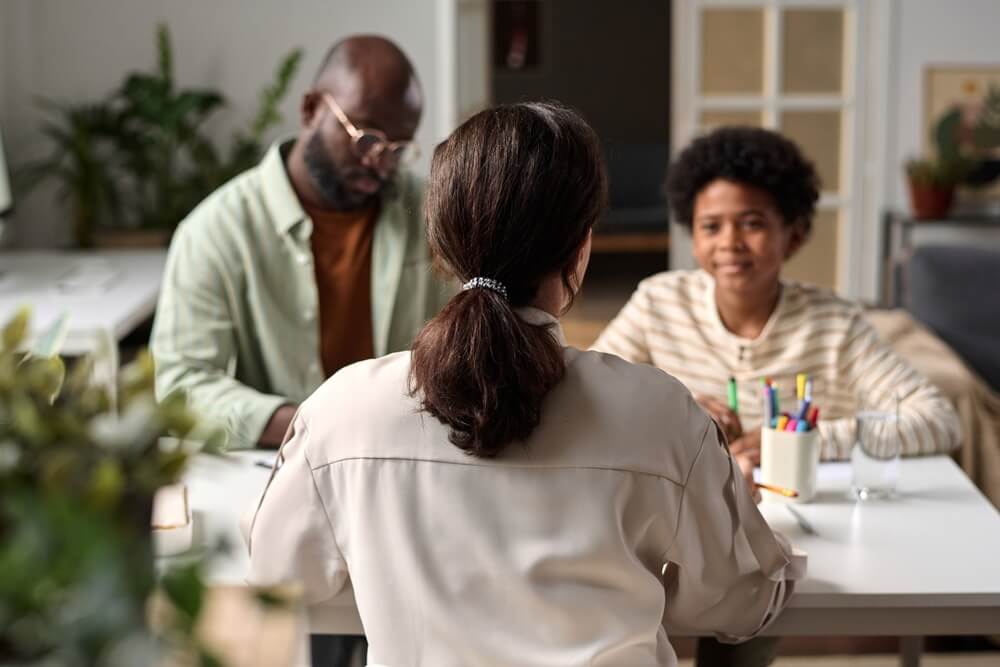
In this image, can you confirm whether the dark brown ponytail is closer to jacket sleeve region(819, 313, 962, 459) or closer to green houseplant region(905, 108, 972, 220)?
jacket sleeve region(819, 313, 962, 459)

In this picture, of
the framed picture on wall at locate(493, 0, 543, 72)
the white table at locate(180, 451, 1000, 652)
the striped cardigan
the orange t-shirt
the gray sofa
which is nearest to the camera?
the white table at locate(180, 451, 1000, 652)

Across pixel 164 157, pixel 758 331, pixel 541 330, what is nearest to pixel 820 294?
pixel 758 331

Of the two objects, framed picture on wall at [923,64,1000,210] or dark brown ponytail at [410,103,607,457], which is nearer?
dark brown ponytail at [410,103,607,457]

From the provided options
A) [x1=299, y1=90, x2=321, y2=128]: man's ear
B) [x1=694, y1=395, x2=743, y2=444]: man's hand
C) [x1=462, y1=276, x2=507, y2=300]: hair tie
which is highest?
[x1=299, y1=90, x2=321, y2=128]: man's ear

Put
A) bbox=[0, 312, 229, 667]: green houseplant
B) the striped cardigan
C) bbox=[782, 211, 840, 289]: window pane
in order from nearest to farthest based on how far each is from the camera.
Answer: bbox=[0, 312, 229, 667]: green houseplant, the striped cardigan, bbox=[782, 211, 840, 289]: window pane

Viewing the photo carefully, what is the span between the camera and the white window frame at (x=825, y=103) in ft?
16.7

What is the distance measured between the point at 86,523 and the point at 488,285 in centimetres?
75

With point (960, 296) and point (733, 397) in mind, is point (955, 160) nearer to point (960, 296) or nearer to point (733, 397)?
point (960, 296)

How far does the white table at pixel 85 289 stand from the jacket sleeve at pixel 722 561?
1418 millimetres

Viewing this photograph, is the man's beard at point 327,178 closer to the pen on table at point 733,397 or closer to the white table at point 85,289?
the white table at point 85,289

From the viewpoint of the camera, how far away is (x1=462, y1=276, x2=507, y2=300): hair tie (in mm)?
1237

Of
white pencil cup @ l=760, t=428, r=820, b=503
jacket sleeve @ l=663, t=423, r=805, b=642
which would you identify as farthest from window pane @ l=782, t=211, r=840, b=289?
jacket sleeve @ l=663, t=423, r=805, b=642

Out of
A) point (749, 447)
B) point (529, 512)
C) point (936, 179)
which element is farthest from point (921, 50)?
point (529, 512)

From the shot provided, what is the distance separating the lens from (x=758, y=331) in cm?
219
